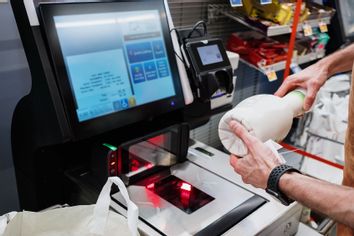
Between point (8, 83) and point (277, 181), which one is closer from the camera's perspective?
point (277, 181)

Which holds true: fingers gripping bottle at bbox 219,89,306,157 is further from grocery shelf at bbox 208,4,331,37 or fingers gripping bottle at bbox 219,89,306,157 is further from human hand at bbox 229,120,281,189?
grocery shelf at bbox 208,4,331,37

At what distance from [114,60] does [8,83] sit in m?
0.47

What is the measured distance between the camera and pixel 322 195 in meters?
0.81

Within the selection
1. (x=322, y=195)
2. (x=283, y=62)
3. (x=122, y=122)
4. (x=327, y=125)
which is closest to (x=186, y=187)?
(x=122, y=122)

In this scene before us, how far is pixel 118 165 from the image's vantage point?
107 centimetres

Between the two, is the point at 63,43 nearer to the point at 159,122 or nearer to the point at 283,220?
the point at 159,122

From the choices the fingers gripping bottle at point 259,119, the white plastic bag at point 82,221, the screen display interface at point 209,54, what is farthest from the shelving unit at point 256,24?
the white plastic bag at point 82,221

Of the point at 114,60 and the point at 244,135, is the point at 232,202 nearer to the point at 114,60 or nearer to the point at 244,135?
the point at 244,135

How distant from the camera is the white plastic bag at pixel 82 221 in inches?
34.8

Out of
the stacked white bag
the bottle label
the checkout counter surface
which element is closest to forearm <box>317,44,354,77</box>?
the bottle label

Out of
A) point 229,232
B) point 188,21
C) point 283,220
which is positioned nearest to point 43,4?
point 229,232

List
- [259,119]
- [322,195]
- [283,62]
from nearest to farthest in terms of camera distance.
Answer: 1. [322,195]
2. [259,119]
3. [283,62]

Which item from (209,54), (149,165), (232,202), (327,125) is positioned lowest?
(327,125)

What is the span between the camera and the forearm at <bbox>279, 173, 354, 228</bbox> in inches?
30.4
